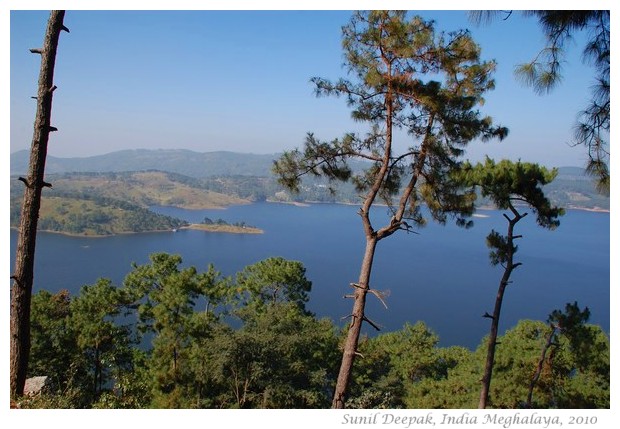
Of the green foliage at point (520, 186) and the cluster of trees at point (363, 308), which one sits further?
the green foliage at point (520, 186)

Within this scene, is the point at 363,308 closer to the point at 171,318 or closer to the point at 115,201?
the point at 171,318

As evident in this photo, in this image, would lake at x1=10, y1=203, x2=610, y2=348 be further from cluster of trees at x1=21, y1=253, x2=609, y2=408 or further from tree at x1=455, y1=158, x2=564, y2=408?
tree at x1=455, y1=158, x2=564, y2=408

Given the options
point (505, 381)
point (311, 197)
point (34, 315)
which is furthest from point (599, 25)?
point (311, 197)

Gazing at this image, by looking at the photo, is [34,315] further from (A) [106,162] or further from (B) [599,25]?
(A) [106,162]

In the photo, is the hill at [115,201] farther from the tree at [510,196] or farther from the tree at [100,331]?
the tree at [510,196]

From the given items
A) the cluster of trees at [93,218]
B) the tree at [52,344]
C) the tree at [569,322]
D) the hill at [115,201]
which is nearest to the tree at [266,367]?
the tree at [569,322]

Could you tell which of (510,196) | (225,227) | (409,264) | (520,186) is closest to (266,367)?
(510,196)
